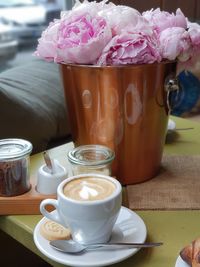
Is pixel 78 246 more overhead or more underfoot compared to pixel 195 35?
more underfoot

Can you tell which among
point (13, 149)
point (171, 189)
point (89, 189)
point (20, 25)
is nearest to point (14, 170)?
point (13, 149)

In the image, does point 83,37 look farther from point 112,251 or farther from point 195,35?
point 112,251

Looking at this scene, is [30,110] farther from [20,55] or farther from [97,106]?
[20,55]

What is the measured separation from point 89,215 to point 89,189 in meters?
0.05

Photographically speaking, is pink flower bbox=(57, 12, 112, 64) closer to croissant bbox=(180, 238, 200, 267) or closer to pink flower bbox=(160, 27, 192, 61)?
pink flower bbox=(160, 27, 192, 61)

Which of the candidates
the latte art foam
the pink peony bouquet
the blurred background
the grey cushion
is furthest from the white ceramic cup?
the blurred background

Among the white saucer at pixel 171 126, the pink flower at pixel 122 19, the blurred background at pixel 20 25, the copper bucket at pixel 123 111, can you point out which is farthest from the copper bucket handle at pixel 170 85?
the blurred background at pixel 20 25

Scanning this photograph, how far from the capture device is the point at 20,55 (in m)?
2.68

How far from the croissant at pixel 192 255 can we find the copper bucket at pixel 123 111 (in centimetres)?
27

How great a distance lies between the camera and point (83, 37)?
74cm

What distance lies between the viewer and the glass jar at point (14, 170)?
74 cm

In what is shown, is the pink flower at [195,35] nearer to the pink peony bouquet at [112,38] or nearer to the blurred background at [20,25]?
the pink peony bouquet at [112,38]

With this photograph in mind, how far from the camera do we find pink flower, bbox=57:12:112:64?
74 centimetres

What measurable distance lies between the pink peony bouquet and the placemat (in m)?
0.22
